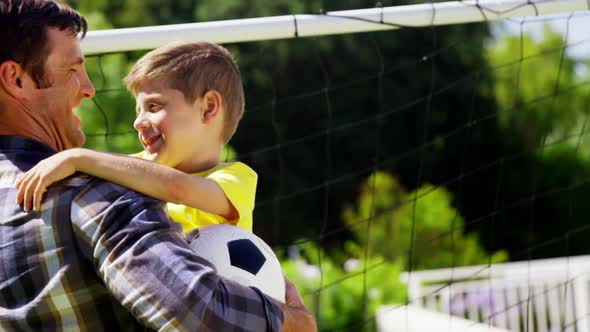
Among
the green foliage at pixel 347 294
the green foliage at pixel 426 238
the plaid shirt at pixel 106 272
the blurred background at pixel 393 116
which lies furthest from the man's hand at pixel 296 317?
the blurred background at pixel 393 116

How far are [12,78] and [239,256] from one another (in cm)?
50

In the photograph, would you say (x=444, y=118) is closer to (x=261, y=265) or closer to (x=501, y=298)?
(x=501, y=298)

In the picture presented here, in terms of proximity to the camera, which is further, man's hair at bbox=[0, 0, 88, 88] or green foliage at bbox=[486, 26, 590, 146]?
green foliage at bbox=[486, 26, 590, 146]

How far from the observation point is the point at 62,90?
6.01 feet

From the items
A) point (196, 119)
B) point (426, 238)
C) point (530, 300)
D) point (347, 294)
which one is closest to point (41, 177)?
point (196, 119)

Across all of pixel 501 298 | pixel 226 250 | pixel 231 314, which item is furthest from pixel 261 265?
pixel 501 298

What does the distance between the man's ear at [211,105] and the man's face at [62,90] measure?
0.37 meters

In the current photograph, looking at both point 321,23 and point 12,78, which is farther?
point 321,23

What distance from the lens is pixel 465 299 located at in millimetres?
7309

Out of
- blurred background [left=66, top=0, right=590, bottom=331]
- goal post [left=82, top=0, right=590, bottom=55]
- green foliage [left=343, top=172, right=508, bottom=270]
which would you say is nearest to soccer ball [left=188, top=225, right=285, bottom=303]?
goal post [left=82, top=0, right=590, bottom=55]

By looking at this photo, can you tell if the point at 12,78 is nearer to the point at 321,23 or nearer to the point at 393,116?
the point at 321,23

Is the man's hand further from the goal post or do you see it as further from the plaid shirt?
the goal post

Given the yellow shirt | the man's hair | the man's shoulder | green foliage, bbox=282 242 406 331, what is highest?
the man's hair

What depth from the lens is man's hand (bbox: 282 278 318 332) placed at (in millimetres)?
1820
